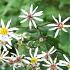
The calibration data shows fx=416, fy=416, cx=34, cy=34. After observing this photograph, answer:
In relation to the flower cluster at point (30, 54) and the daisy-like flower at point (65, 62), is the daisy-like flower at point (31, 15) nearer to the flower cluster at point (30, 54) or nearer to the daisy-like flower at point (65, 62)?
the flower cluster at point (30, 54)

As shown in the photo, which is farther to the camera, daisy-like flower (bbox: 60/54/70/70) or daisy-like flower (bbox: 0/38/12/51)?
daisy-like flower (bbox: 60/54/70/70)

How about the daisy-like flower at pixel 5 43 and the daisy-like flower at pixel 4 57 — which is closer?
the daisy-like flower at pixel 5 43

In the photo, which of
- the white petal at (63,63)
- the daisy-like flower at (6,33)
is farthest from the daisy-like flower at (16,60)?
the white petal at (63,63)

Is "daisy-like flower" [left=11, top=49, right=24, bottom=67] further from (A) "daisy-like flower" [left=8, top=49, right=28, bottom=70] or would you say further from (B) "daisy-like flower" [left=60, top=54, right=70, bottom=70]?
(B) "daisy-like flower" [left=60, top=54, right=70, bottom=70]

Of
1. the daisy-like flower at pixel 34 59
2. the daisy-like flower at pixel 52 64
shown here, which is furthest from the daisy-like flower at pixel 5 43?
the daisy-like flower at pixel 52 64

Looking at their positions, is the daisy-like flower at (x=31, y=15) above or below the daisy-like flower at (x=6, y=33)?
above

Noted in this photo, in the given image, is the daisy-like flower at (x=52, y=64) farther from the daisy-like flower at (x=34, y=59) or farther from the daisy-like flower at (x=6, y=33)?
the daisy-like flower at (x=6, y=33)

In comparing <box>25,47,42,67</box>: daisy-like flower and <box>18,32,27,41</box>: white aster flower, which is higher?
<box>18,32,27,41</box>: white aster flower

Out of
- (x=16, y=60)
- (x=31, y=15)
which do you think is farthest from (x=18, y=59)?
(x=31, y=15)

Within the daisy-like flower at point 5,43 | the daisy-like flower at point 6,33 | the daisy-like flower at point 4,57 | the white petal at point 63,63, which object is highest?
the daisy-like flower at point 6,33

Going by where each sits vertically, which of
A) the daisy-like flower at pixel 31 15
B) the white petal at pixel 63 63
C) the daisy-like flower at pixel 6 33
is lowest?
the white petal at pixel 63 63

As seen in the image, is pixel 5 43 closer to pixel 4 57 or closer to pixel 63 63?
pixel 4 57

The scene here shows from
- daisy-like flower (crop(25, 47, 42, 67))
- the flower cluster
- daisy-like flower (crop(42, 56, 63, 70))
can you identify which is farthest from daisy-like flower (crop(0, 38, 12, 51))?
daisy-like flower (crop(42, 56, 63, 70))
